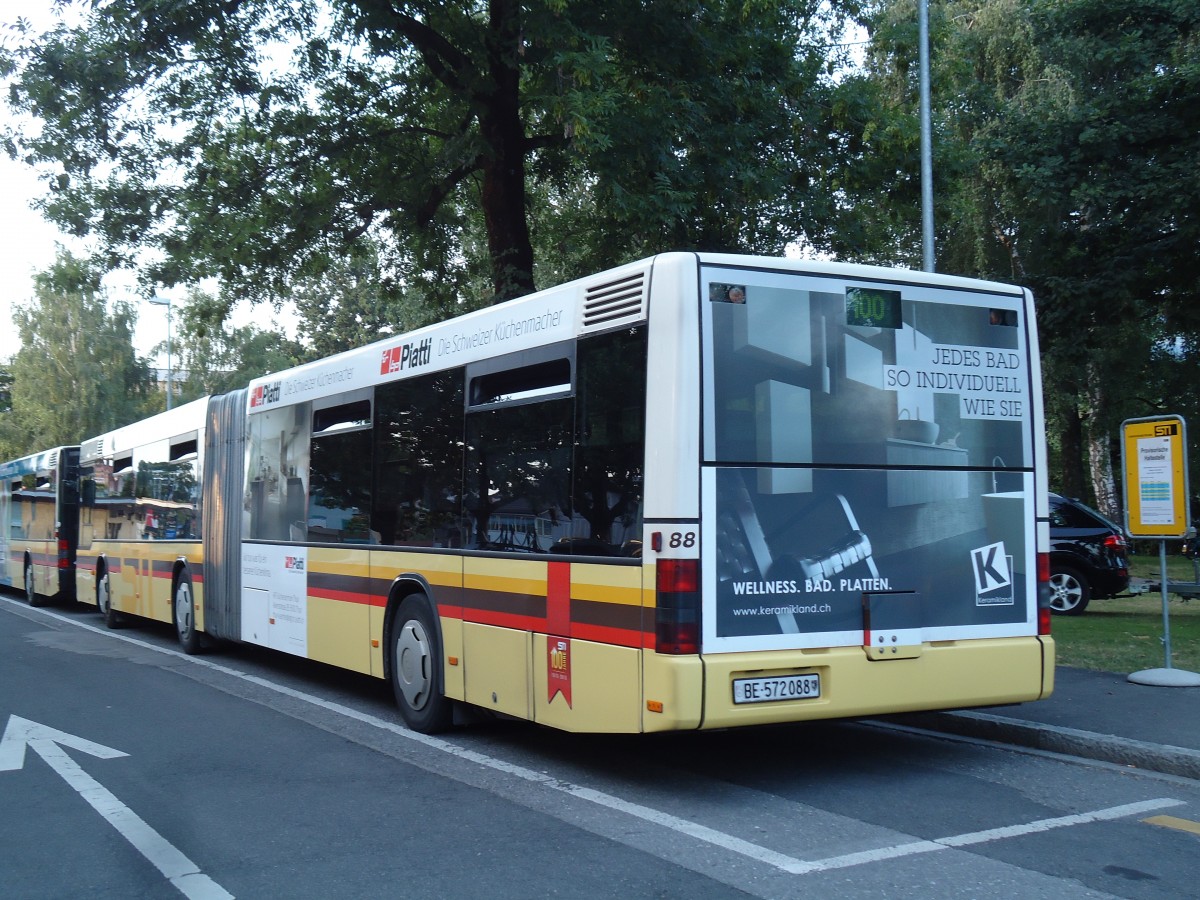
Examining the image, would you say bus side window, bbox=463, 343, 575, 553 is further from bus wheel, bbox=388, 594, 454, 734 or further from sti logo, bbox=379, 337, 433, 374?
bus wheel, bbox=388, 594, 454, 734

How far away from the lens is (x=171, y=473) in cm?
1505

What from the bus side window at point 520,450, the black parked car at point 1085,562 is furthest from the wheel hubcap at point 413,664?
the black parked car at point 1085,562

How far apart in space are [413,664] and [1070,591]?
1211 cm

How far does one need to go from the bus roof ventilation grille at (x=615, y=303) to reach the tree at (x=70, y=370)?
59.7m

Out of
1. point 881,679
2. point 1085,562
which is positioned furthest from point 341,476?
point 1085,562

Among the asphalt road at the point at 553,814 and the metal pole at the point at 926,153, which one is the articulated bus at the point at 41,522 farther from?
the metal pole at the point at 926,153

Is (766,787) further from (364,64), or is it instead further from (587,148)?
(364,64)

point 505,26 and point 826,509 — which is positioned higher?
point 505,26

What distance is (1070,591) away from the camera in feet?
59.1

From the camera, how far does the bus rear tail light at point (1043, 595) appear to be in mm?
7531

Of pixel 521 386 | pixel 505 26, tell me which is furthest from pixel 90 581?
pixel 521 386

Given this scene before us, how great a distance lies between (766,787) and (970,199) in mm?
23707

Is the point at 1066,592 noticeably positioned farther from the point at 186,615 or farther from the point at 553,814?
the point at 553,814

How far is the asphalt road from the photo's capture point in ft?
17.4
